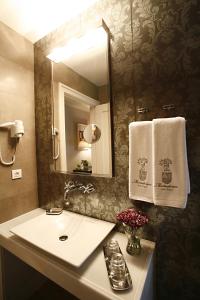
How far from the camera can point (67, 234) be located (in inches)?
43.9

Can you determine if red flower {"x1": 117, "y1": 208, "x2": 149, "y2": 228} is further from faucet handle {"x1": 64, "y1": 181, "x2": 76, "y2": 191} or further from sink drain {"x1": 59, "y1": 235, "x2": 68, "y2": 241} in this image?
faucet handle {"x1": 64, "y1": 181, "x2": 76, "y2": 191}

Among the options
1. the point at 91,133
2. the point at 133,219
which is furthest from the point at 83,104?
the point at 133,219

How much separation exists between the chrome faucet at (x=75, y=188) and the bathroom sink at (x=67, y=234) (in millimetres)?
105

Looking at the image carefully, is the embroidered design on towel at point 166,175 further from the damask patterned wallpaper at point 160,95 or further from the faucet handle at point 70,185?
the faucet handle at point 70,185

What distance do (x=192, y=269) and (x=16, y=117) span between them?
5.55ft

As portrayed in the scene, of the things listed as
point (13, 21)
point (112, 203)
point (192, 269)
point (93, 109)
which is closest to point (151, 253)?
point (192, 269)

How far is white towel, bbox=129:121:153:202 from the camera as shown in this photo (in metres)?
0.97

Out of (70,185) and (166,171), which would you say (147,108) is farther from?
(70,185)

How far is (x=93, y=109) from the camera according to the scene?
4.20 ft

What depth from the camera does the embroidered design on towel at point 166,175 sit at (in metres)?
0.88

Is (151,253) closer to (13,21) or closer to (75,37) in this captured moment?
(75,37)

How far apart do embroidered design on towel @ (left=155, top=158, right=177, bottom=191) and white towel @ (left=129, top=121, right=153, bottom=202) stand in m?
0.08

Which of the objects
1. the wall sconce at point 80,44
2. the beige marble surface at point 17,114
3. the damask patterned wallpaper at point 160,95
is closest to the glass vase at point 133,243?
the damask patterned wallpaper at point 160,95

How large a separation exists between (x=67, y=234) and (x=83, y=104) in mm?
969
